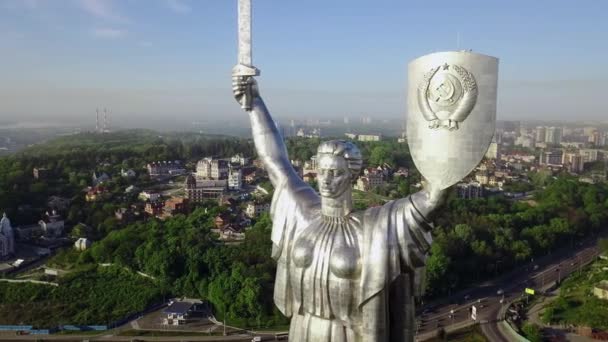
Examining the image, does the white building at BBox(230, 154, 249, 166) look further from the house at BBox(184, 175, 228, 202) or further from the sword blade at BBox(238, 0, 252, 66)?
the sword blade at BBox(238, 0, 252, 66)

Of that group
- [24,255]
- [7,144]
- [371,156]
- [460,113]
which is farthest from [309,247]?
[7,144]

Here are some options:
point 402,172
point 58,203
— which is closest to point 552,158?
point 402,172

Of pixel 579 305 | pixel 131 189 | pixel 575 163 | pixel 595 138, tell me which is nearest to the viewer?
pixel 579 305

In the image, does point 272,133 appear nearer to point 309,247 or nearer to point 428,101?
point 309,247

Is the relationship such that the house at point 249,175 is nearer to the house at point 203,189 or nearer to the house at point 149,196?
the house at point 203,189

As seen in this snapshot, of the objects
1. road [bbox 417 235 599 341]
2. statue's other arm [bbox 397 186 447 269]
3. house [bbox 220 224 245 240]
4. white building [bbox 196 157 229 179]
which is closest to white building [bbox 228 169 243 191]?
white building [bbox 196 157 229 179]

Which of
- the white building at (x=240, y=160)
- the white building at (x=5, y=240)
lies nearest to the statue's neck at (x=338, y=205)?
the white building at (x=5, y=240)

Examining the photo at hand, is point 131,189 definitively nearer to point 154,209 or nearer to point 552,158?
point 154,209
